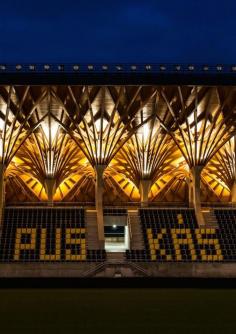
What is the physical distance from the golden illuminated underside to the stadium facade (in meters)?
0.12

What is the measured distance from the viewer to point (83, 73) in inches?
2184

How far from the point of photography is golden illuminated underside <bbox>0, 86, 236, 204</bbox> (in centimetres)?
5816

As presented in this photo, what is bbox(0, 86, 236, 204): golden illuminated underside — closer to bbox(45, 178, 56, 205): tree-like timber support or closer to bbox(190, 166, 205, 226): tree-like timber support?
bbox(45, 178, 56, 205): tree-like timber support

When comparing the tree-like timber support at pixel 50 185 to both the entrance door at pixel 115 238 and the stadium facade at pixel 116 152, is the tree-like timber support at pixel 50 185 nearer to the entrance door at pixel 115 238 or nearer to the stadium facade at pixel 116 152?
the stadium facade at pixel 116 152

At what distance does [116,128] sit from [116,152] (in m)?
2.97
